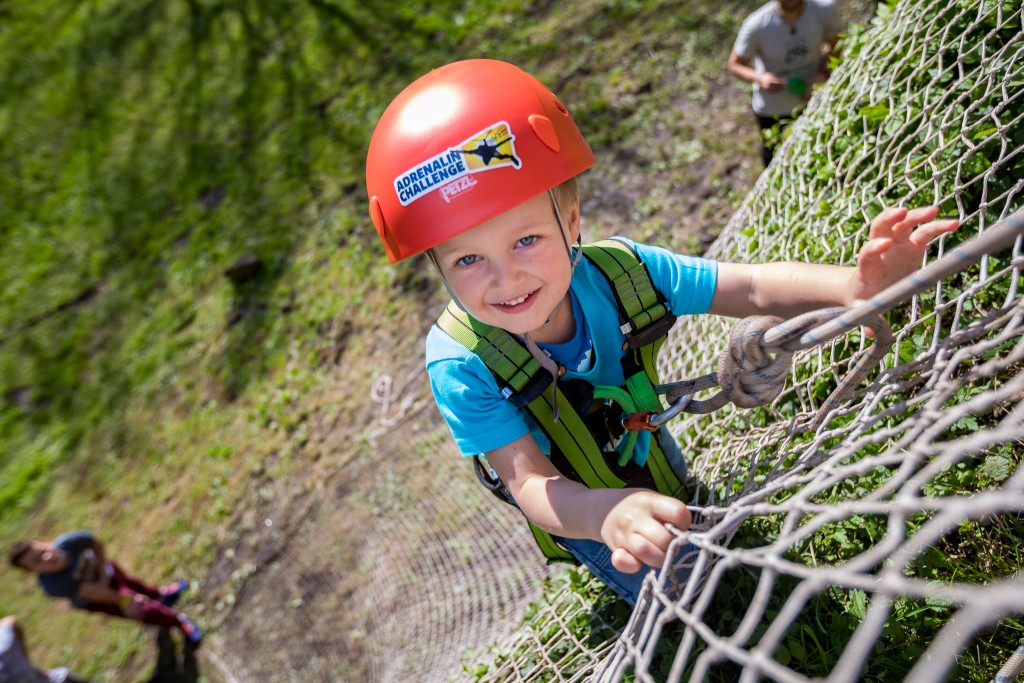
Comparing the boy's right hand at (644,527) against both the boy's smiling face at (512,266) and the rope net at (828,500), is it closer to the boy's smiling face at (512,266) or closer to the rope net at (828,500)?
the rope net at (828,500)

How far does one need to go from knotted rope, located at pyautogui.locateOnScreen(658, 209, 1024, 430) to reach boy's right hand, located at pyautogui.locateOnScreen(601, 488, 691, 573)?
11.5 inches

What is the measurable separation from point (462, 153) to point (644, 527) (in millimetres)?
874

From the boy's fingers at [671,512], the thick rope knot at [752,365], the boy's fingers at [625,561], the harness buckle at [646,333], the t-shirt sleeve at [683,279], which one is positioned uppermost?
the t-shirt sleeve at [683,279]

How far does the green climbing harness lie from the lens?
168 cm

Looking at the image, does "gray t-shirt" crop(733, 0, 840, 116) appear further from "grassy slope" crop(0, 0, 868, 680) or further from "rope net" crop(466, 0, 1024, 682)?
"rope net" crop(466, 0, 1024, 682)

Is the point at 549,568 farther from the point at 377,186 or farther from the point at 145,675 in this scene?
the point at 145,675

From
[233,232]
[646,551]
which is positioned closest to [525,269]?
[646,551]

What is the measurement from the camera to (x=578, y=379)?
1.78m

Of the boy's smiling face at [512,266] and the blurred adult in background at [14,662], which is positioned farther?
the blurred adult in background at [14,662]

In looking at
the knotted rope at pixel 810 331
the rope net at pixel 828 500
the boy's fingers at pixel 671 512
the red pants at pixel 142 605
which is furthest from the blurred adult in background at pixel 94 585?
the knotted rope at pixel 810 331

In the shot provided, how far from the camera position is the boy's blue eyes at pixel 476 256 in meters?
1.59

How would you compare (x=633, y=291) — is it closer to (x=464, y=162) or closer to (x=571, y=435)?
(x=571, y=435)

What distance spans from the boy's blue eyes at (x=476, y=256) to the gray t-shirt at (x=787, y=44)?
2.55m

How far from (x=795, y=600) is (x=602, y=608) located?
140cm
